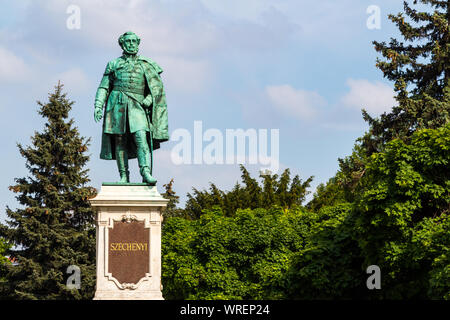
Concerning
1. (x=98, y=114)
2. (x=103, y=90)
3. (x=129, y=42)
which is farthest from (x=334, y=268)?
(x=129, y=42)

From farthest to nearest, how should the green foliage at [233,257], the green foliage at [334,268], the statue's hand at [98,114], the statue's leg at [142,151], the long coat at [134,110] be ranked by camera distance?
the green foliage at [233,257] < the green foliage at [334,268] < the long coat at [134,110] < the statue's hand at [98,114] < the statue's leg at [142,151]

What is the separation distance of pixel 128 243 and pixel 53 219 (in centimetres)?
2825

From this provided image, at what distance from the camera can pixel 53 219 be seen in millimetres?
47812

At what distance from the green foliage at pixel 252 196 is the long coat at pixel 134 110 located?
28.0 m

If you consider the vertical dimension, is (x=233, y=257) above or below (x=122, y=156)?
below

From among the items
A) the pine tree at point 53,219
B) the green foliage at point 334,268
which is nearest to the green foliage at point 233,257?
the green foliage at point 334,268

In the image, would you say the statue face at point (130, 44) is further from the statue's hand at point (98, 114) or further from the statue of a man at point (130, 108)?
the statue's hand at point (98, 114)

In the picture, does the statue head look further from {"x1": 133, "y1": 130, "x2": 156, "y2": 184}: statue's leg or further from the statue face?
{"x1": 133, "y1": 130, "x2": 156, "y2": 184}: statue's leg

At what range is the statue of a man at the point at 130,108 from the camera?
21.5 m

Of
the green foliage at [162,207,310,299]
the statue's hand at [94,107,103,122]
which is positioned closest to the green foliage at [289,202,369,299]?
the green foliage at [162,207,310,299]

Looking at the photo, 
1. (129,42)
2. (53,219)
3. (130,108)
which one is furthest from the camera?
(53,219)

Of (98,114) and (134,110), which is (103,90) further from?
(134,110)

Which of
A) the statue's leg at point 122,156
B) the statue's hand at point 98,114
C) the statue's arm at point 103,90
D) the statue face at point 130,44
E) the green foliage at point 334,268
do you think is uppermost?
the statue face at point 130,44
